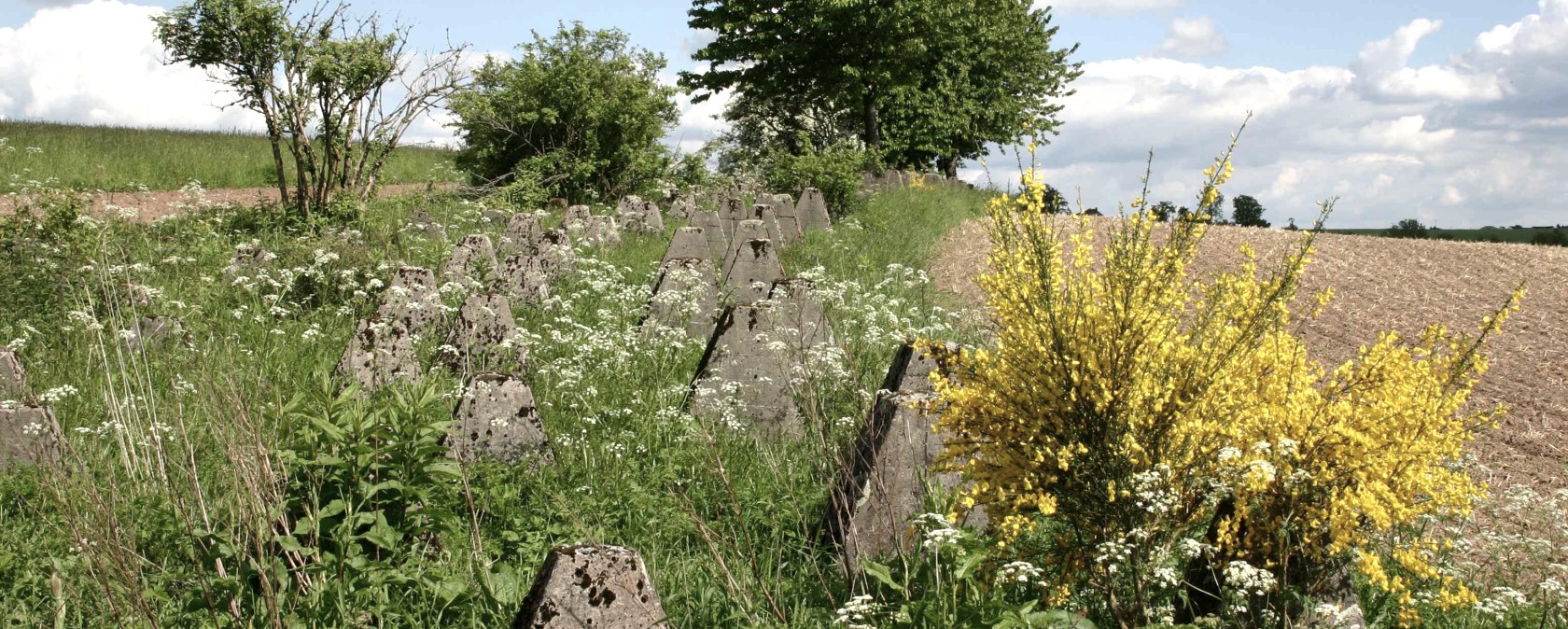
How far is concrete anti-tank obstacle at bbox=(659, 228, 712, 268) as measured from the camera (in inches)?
417

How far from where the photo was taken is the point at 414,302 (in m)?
7.32

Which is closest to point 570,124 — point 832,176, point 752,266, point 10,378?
point 832,176

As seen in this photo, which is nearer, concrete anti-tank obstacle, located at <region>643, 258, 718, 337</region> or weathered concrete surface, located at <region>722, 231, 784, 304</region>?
concrete anti-tank obstacle, located at <region>643, 258, 718, 337</region>

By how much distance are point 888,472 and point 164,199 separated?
54.2 ft

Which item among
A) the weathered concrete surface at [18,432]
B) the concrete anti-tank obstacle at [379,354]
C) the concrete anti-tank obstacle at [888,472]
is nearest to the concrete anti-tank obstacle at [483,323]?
the concrete anti-tank obstacle at [379,354]

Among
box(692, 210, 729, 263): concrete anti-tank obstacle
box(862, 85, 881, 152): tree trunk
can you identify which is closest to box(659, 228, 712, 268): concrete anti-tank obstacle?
box(692, 210, 729, 263): concrete anti-tank obstacle

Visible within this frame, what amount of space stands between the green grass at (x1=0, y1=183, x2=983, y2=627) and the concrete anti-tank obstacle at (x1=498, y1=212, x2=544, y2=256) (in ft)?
5.57

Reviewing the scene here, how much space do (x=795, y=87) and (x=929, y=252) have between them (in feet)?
60.4

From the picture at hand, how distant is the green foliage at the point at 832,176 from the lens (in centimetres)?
A: 1816

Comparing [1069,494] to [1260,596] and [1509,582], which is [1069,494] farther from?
[1509,582]

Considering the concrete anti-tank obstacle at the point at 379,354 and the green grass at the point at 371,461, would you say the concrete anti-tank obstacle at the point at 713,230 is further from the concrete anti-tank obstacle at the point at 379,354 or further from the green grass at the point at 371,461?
the concrete anti-tank obstacle at the point at 379,354

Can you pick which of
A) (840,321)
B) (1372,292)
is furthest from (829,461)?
(1372,292)

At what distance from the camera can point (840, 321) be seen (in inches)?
318

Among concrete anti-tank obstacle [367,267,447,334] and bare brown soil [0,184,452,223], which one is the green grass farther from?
bare brown soil [0,184,452,223]
